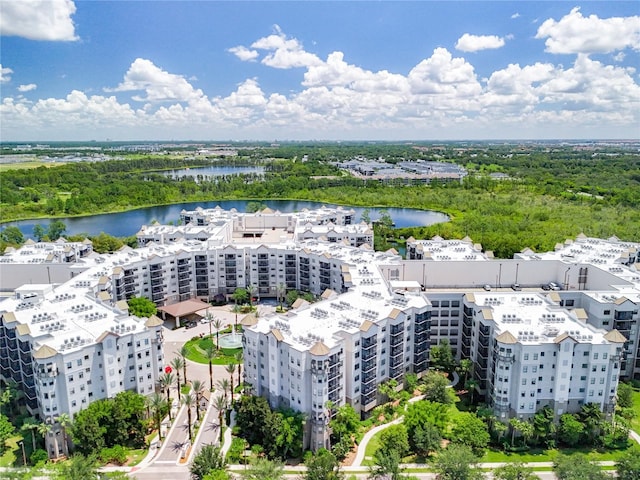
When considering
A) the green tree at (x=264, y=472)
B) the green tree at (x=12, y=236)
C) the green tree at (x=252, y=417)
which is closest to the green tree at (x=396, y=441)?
the green tree at (x=264, y=472)

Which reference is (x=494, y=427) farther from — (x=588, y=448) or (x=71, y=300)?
(x=71, y=300)

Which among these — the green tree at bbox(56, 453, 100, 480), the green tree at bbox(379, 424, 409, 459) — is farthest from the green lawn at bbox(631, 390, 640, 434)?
the green tree at bbox(56, 453, 100, 480)

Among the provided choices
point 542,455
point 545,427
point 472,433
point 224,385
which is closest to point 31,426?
point 224,385

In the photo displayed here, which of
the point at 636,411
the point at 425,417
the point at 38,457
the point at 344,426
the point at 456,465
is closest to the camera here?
the point at 456,465

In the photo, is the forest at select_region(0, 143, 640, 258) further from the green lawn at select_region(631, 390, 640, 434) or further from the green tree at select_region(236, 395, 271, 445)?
the green tree at select_region(236, 395, 271, 445)

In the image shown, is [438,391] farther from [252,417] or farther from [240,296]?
[240,296]

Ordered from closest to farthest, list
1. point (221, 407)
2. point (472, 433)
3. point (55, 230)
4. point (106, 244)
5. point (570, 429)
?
point (472, 433) < point (570, 429) < point (221, 407) < point (106, 244) < point (55, 230)
